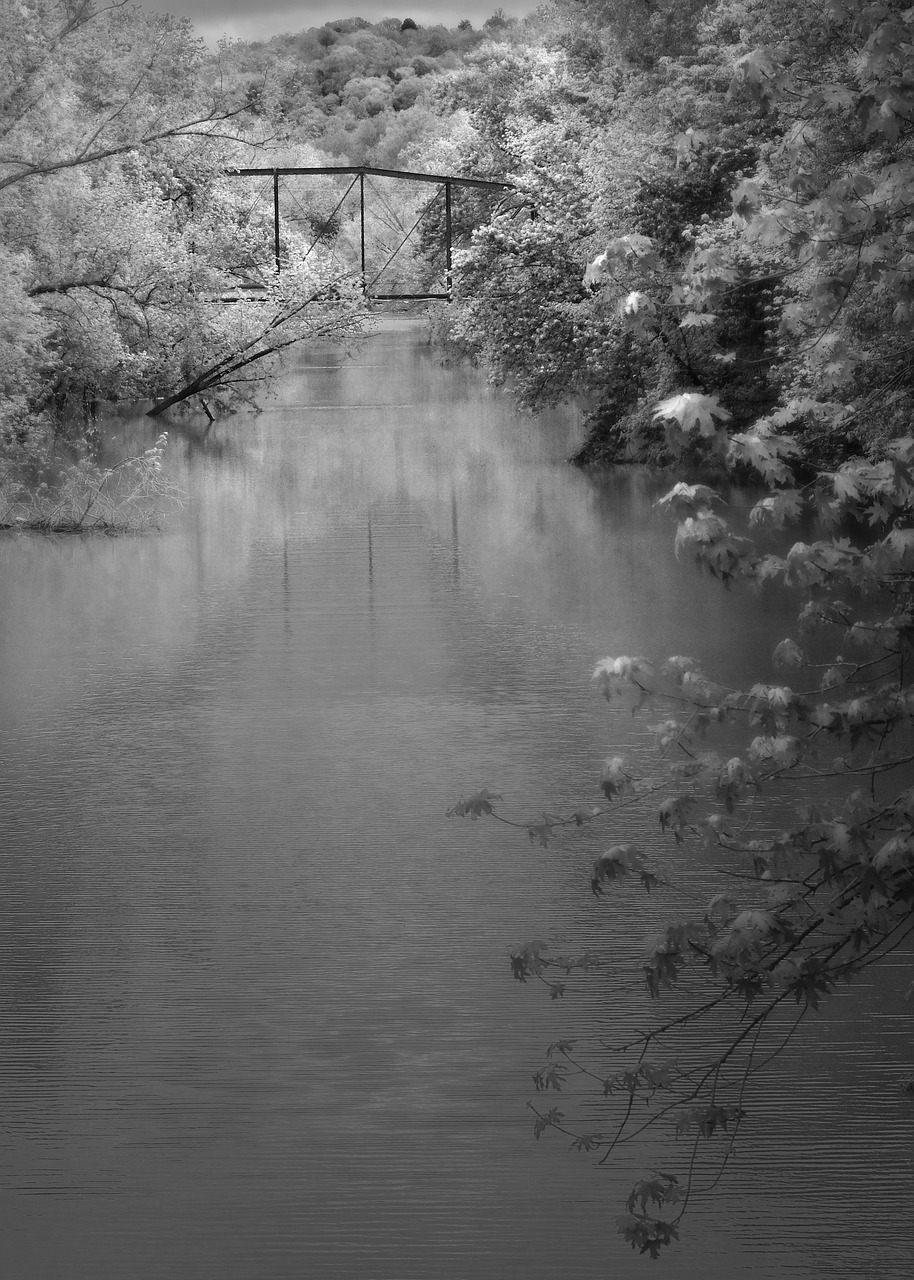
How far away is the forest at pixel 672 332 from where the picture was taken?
355 centimetres

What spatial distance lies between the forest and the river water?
0.73 ft

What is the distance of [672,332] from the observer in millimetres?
21594

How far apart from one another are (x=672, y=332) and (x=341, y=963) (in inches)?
649

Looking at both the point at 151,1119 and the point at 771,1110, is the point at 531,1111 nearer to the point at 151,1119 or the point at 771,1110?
the point at 771,1110

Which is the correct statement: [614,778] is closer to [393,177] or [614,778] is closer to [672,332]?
[672,332]

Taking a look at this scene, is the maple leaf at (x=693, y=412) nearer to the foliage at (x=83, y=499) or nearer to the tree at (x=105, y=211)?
the foliage at (x=83, y=499)

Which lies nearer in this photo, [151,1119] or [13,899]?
[151,1119]

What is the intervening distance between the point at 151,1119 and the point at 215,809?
3351 millimetres

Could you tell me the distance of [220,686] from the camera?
11.0m

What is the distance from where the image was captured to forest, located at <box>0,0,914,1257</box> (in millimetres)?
3547

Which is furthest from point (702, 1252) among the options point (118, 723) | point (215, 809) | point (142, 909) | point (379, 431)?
point (379, 431)

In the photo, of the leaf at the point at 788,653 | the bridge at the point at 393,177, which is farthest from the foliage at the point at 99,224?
the leaf at the point at 788,653

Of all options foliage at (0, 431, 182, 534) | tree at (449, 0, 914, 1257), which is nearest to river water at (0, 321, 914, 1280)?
tree at (449, 0, 914, 1257)

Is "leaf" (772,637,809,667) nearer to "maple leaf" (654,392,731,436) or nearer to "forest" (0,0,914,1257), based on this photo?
"forest" (0,0,914,1257)
